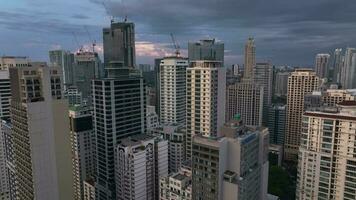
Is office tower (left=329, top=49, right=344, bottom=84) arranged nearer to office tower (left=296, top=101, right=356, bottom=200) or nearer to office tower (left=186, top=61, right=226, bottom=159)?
office tower (left=186, top=61, right=226, bottom=159)

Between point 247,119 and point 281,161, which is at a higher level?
point 247,119

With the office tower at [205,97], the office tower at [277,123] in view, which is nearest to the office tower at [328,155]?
the office tower at [205,97]

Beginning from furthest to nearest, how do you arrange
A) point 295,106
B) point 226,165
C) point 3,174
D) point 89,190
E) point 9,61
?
point 295,106
point 9,61
point 3,174
point 89,190
point 226,165

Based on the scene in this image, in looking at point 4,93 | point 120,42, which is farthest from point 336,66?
point 4,93

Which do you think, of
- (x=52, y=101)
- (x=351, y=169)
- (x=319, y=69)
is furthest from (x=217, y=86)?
(x=319, y=69)

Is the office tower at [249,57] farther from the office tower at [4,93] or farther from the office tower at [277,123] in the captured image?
the office tower at [4,93]

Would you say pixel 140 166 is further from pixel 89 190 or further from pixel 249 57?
pixel 249 57

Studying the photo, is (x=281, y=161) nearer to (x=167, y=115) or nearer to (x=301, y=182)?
(x=167, y=115)
